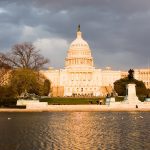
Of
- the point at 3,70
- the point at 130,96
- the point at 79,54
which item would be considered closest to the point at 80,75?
the point at 79,54

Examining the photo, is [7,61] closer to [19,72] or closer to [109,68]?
[19,72]

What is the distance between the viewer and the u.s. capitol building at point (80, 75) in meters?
166

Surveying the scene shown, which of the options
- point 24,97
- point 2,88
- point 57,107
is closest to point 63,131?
point 57,107

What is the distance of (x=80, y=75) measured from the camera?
166875mm

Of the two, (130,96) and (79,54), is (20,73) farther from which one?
(79,54)

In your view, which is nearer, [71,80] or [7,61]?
[7,61]

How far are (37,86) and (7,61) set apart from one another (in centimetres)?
599

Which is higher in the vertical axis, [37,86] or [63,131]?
[37,86]

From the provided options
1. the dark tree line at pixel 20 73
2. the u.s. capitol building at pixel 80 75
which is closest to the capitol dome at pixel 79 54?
the u.s. capitol building at pixel 80 75

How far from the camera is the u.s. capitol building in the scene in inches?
6516

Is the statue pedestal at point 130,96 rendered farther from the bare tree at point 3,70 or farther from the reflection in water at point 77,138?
the reflection in water at point 77,138

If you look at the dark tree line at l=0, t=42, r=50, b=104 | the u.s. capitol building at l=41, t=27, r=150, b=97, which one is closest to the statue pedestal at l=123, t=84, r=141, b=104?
the dark tree line at l=0, t=42, r=50, b=104

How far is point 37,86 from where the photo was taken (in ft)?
230

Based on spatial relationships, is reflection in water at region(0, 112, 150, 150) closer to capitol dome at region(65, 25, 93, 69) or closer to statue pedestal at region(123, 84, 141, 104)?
statue pedestal at region(123, 84, 141, 104)
